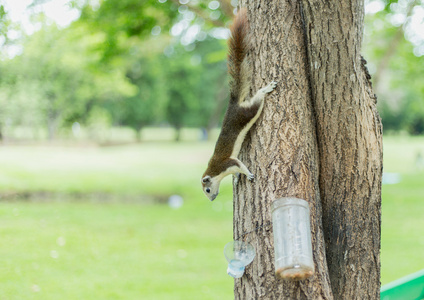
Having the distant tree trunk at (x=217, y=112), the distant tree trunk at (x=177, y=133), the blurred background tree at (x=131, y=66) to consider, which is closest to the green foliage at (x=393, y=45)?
the blurred background tree at (x=131, y=66)

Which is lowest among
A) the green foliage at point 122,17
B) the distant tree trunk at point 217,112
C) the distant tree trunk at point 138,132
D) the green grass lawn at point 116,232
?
the green grass lawn at point 116,232

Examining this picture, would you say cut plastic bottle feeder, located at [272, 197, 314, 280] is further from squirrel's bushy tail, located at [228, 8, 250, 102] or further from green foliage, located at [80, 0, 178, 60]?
green foliage, located at [80, 0, 178, 60]

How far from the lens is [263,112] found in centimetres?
170

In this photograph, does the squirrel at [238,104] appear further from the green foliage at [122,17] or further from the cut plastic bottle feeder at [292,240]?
the green foliage at [122,17]

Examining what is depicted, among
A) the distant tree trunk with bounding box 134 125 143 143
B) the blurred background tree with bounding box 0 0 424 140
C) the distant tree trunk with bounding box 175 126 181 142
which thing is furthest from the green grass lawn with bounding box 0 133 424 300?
the distant tree trunk with bounding box 175 126 181 142

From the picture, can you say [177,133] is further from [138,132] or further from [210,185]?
[210,185]

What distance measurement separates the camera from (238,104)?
185cm

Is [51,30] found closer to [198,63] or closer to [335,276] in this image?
[335,276]

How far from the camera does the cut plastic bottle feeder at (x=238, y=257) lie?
1.55 meters

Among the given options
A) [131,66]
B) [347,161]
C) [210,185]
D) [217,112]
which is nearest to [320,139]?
[347,161]

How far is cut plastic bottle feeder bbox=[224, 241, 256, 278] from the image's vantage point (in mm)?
1547

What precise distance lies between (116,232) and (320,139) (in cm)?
437

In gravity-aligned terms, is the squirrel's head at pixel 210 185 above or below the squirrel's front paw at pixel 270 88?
below

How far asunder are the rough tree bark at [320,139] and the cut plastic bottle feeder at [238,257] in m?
0.04
